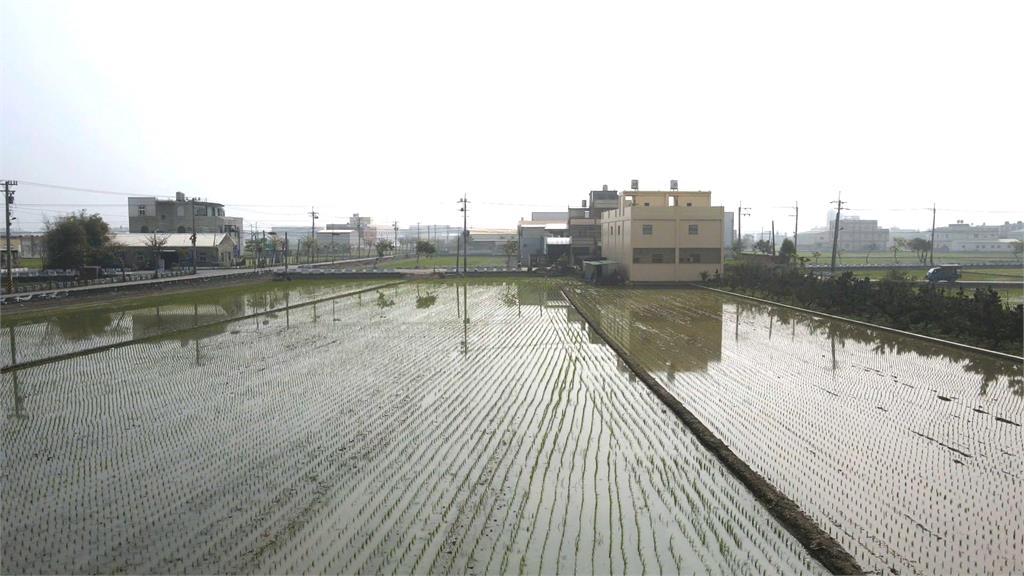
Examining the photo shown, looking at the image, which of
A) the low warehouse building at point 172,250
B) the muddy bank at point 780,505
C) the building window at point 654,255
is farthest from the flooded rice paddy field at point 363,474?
the low warehouse building at point 172,250

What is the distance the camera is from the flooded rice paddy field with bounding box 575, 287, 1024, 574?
15.3ft

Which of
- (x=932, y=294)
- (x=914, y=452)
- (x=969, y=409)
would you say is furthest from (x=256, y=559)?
(x=932, y=294)

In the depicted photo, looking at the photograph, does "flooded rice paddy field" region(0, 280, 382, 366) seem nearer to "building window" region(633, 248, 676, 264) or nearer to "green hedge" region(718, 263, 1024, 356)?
"building window" region(633, 248, 676, 264)

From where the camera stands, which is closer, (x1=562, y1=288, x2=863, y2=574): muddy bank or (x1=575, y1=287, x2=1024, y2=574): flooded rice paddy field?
(x1=562, y1=288, x2=863, y2=574): muddy bank

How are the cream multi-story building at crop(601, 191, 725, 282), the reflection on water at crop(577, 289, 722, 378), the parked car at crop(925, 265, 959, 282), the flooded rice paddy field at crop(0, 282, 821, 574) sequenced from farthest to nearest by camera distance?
1. the cream multi-story building at crop(601, 191, 725, 282)
2. the parked car at crop(925, 265, 959, 282)
3. the reflection on water at crop(577, 289, 722, 378)
4. the flooded rice paddy field at crop(0, 282, 821, 574)

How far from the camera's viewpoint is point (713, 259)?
2931 cm

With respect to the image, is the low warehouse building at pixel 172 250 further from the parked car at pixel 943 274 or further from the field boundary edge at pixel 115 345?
the parked car at pixel 943 274

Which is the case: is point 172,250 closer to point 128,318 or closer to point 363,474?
point 128,318

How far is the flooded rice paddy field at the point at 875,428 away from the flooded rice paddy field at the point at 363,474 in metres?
0.59

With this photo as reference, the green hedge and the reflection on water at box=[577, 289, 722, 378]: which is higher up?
A: the green hedge

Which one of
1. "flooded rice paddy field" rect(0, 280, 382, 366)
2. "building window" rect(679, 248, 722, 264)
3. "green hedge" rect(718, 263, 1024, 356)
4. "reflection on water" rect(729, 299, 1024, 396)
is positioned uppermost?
"building window" rect(679, 248, 722, 264)

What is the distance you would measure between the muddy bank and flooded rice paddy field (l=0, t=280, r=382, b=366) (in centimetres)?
1094

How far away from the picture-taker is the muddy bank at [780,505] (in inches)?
167

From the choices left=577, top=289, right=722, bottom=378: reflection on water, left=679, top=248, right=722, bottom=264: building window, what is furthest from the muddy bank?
left=679, top=248, right=722, bottom=264: building window
